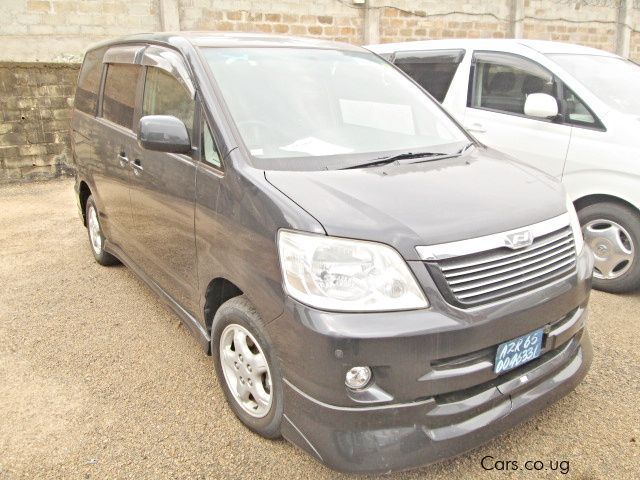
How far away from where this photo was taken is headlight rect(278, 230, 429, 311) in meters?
2.00

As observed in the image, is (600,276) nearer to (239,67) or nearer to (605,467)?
(605,467)

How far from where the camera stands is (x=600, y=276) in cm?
420

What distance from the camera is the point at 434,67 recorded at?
540 centimetres

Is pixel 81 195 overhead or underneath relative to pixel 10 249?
overhead

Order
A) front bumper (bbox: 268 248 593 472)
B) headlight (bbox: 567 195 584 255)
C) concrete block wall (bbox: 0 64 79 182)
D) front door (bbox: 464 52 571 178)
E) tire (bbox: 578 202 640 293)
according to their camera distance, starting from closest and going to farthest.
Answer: front bumper (bbox: 268 248 593 472), headlight (bbox: 567 195 584 255), tire (bbox: 578 202 640 293), front door (bbox: 464 52 571 178), concrete block wall (bbox: 0 64 79 182)

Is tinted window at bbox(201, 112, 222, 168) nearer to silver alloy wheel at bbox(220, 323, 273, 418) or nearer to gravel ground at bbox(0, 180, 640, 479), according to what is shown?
silver alloy wheel at bbox(220, 323, 273, 418)

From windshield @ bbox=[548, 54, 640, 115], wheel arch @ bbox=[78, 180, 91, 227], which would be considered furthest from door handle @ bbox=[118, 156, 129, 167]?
windshield @ bbox=[548, 54, 640, 115]

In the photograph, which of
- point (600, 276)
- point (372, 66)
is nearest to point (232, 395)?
point (372, 66)

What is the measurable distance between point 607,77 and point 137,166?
3.91m

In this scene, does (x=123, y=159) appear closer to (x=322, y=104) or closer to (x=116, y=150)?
(x=116, y=150)

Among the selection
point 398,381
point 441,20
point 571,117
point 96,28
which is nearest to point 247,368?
point 398,381

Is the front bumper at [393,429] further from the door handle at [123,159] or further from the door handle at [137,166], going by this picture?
the door handle at [123,159]

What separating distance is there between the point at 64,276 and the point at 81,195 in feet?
2.50

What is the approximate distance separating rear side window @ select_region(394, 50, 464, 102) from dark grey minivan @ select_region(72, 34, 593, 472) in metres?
2.05
